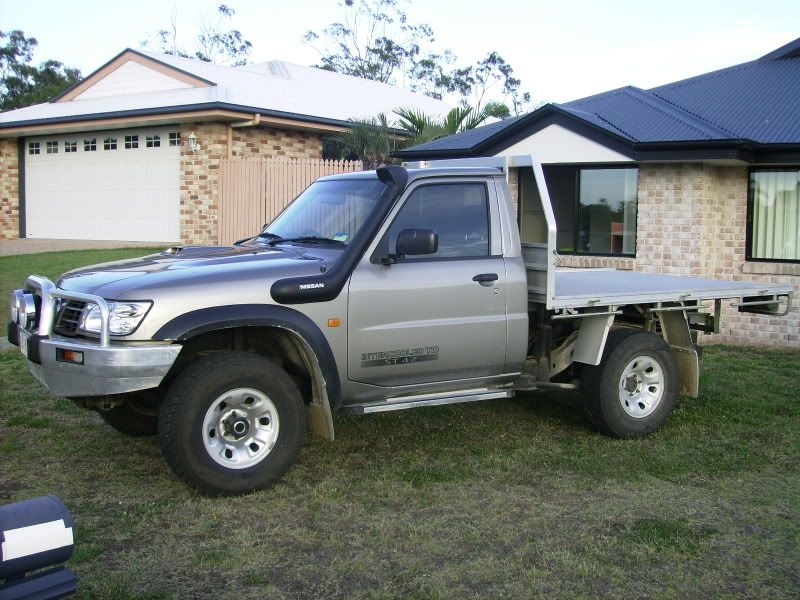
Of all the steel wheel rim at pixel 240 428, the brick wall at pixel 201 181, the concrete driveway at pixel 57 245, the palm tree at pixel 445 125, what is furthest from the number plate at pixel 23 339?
the concrete driveway at pixel 57 245

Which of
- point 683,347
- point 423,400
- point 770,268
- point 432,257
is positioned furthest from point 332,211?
point 770,268

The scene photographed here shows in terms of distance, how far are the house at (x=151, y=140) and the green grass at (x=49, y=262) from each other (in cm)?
226

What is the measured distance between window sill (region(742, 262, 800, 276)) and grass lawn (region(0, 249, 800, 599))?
4.84m

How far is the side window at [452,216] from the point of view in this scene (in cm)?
634

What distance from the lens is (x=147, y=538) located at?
16.0ft

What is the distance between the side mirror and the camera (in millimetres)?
5891

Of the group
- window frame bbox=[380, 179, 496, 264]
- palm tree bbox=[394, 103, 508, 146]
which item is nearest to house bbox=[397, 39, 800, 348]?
palm tree bbox=[394, 103, 508, 146]

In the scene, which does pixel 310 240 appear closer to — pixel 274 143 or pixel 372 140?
pixel 372 140

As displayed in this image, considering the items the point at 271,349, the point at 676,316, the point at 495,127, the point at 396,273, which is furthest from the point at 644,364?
the point at 495,127

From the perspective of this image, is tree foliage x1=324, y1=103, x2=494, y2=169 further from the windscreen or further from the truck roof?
the truck roof

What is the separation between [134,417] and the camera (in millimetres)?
6676

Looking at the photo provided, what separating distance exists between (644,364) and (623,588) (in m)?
3.24

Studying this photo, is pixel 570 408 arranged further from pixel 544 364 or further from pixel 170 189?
pixel 170 189

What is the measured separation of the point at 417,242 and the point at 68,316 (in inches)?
87.4
